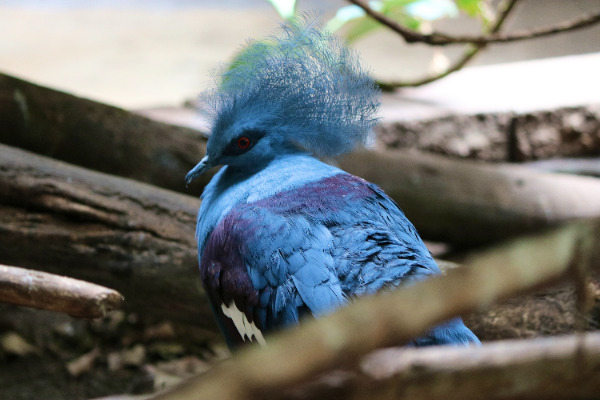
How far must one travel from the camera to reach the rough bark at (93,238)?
5.32 ft

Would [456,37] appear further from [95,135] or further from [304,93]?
[95,135]

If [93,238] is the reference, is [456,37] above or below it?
above

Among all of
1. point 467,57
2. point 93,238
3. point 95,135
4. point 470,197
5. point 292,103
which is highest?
point 467,57

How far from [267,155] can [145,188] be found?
54cm

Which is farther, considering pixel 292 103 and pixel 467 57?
pixel 467 57

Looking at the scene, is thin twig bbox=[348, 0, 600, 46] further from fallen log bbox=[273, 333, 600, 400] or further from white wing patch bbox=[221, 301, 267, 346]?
fallen log bbox=[273, 333, 600, 400]

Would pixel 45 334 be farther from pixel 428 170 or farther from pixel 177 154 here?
pixel 428 170

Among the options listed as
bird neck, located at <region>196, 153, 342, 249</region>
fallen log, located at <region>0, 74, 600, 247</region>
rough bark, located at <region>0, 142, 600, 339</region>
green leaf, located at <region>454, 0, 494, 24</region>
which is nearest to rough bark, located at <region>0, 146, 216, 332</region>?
rough bark, located at <region>0, 142, 600, 339</region>

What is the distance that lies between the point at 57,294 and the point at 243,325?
15.0 inches

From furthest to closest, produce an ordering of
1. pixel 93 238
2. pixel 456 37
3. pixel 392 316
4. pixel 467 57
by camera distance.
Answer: pixel 467 57
pixel 456 37
pixel 93 238
pixel 392 316

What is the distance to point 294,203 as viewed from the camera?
4.07 feet

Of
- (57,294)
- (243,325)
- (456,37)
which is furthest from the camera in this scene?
(456,37)

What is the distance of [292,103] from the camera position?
4.74 ft

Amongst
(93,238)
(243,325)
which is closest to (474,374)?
(243,325)
